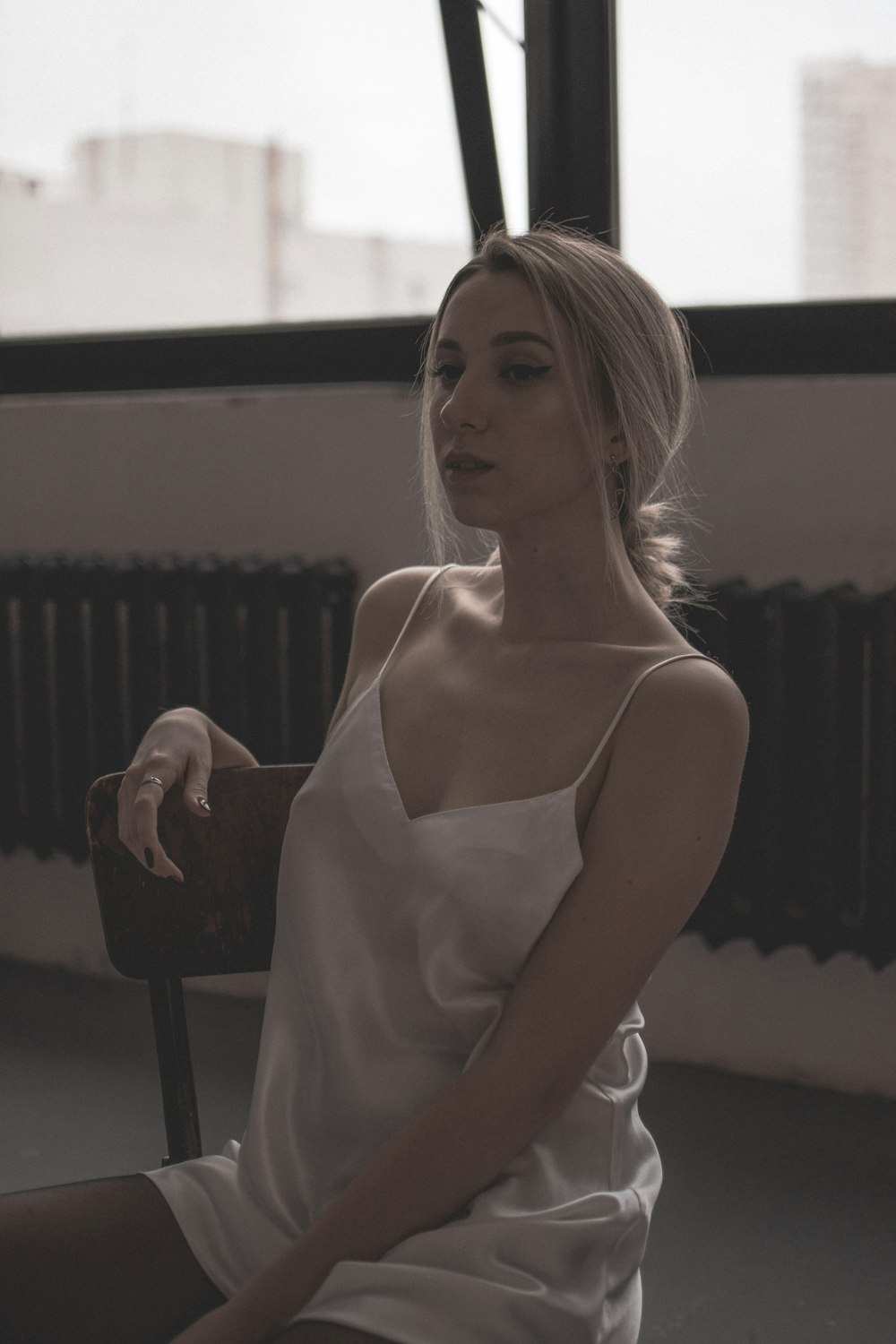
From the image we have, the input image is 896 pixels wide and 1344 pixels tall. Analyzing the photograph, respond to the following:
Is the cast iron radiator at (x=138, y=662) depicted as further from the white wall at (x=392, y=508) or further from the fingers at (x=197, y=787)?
the fingers at (x=197, y=787)

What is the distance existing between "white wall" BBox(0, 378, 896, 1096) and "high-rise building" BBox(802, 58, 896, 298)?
192 mm

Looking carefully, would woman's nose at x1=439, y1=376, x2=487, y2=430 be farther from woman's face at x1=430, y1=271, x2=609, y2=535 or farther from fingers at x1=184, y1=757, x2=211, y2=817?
fingers at x1=184, y1=757, x2=211, y2=817

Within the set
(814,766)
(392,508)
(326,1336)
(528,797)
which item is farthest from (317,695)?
(326,1336)

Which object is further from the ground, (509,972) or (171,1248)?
(509,972)

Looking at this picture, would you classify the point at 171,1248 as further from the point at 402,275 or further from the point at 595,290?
the point at 402,275

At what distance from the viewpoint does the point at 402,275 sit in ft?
8.49

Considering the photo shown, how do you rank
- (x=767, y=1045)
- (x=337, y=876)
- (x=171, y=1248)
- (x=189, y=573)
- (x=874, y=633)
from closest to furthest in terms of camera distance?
(x=171, y=1248)
(x=337, y=876)
(x=874, y=633)
(x=767, y=1045)
(x=189, y=573)

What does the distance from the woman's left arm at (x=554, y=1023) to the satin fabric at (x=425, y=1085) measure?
0.08 feet

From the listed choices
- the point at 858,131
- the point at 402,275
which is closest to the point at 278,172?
the point at 402,275

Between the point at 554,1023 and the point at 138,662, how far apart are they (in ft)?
6.20

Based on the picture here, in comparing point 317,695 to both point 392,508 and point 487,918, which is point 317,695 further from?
point 487,918

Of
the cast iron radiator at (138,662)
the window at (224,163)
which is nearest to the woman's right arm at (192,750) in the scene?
the cast iron radiator at (138,662)

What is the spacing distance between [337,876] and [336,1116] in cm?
20

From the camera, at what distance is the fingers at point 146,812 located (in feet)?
3.66
